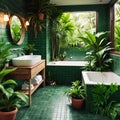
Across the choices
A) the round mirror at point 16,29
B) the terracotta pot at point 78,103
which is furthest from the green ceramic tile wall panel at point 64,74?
the terracotta pot at point 78,103

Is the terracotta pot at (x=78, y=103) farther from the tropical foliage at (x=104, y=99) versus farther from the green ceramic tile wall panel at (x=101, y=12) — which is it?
the green ceramic tile wall panel at (x=101, y=12)

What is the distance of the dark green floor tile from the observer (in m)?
3.17

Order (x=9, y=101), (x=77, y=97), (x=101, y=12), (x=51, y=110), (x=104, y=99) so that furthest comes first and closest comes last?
(x=101, y=12)
(x=77, y=97)
(x=51, y=110)
(x=104, y=99)
(x=9, y=101)

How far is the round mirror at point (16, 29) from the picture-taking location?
164 inches

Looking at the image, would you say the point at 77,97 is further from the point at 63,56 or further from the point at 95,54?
the point at 63,56

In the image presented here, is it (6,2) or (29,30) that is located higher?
(6,2)

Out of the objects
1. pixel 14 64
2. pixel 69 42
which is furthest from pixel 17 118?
pixel 69 42

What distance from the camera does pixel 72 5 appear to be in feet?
19.3

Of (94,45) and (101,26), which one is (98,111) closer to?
(94,45)

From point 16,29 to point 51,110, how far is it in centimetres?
209

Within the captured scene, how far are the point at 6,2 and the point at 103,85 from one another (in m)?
2.53

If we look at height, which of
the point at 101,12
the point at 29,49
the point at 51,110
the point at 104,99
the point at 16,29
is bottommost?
the point at 51,110

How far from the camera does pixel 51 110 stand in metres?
3.51

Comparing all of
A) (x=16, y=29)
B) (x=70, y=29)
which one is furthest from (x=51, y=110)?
(x=70, y=29)
